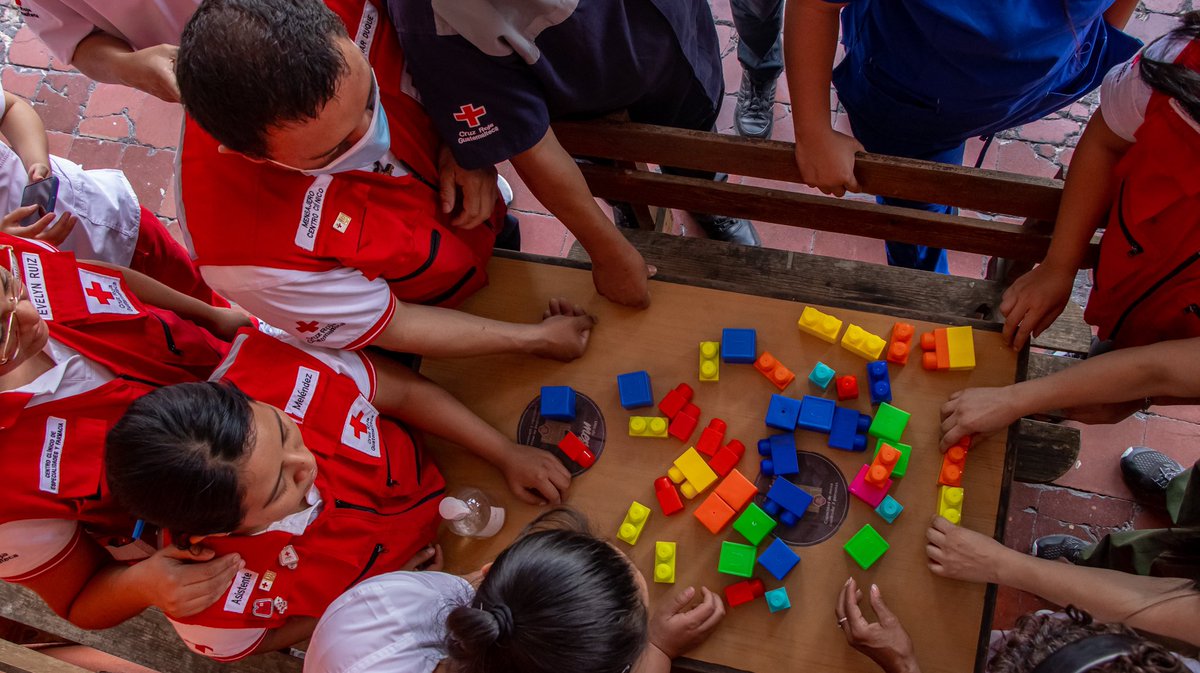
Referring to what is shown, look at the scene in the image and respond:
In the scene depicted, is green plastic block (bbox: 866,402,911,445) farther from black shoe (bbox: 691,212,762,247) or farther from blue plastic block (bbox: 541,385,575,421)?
black shoe (bbox: 691,212,762,247)

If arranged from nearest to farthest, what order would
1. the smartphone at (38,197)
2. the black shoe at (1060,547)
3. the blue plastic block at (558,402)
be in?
1. the blue plastic block at (558,402)
2. the smartphone at (38,197)
3. the black shoe at (1060,547)

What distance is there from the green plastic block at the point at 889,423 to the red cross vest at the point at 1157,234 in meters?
0.49

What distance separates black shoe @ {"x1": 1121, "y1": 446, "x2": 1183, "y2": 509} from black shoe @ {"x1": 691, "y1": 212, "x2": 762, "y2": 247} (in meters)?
1.22

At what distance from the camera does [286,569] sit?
139 cm

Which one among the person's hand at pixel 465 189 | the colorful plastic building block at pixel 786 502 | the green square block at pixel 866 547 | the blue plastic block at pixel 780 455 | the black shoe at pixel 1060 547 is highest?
the person's hand at pixel 465 189

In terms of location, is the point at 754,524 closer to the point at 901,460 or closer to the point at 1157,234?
the point at 901,460

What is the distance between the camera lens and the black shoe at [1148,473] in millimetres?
2086

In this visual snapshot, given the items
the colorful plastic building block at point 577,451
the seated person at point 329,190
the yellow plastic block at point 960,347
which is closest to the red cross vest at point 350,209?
the seated person at point 329,190

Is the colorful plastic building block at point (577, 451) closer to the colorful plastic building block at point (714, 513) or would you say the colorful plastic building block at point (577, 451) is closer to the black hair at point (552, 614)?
the colorful plastic building block at point (714, 513)

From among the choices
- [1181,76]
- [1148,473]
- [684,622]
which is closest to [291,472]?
[684,622]

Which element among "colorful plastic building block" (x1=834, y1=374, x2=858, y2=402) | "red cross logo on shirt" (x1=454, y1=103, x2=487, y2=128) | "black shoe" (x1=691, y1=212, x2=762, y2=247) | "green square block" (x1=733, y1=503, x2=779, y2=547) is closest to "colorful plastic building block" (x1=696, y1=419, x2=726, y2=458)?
"green square block" (x1=733, y1=503, x2=779, y2=547)

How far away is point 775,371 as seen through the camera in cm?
151

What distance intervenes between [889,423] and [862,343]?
16 cm

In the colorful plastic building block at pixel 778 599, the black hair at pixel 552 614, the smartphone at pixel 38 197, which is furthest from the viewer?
the smartphone at pixel 38 197
